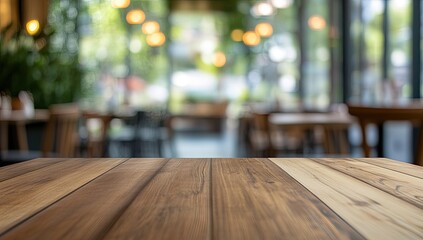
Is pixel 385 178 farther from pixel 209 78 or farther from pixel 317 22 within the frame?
pixel 209 78

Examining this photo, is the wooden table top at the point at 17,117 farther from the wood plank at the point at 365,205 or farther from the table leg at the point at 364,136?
the wood plank at the point at 365,205

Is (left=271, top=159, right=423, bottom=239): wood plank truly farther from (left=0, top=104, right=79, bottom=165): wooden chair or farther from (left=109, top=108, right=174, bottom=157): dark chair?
(left=109, top=108, right=174, bottom=157): dark chair

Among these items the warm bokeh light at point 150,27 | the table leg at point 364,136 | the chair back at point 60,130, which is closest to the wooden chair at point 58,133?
the chair back at point 60,130

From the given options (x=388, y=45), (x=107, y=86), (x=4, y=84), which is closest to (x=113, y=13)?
(x=107, y=86)

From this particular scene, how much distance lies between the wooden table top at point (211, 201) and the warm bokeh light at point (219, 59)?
11.5 m

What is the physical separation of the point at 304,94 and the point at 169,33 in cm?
351

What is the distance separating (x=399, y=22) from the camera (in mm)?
6070

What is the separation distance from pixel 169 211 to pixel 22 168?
524mm

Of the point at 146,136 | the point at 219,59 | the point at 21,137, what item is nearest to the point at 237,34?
the point at 219,59

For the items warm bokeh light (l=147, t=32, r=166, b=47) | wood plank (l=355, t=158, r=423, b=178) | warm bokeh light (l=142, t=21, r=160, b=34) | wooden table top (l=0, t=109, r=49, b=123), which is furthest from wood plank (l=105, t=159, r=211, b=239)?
warm bokeh light (l=147, t=32, r=166, b=47)

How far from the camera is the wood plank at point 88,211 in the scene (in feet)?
1.82

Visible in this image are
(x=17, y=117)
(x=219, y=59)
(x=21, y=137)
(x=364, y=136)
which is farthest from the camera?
(x=219, y=59)

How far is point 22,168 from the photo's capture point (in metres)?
1.06

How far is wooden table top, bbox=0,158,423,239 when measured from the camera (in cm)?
57
